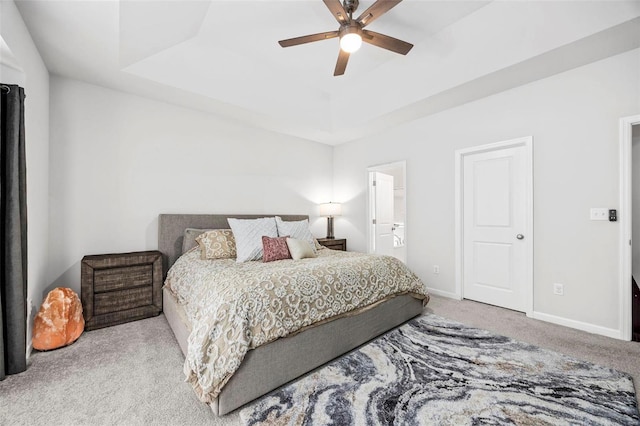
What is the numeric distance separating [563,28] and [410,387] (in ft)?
10.2

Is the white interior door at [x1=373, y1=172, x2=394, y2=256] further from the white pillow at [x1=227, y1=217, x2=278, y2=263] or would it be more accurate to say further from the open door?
the white pillow at [x1=227, y1=217, x2=278, y2=263]

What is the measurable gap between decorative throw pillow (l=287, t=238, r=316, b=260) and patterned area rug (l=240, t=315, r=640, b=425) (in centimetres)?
105

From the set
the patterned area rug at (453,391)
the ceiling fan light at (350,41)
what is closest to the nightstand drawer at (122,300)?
the patterned area rug at (453,391)

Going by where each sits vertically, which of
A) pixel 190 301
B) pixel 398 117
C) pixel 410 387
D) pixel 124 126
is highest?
pixel 398 117

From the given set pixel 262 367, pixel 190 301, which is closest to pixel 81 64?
pixel 190 301

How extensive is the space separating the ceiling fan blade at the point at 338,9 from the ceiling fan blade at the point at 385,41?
0.63ft

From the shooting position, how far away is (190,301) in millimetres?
2078

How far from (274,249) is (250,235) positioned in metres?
0.38

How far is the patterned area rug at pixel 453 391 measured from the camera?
1.50 metres

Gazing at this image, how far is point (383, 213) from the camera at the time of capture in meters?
5.02

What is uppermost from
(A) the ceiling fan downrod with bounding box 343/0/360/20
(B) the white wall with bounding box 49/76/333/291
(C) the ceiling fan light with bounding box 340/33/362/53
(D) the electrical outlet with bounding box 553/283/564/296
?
(A) the ceiling fan downrod with bounding box 343/0/360/20

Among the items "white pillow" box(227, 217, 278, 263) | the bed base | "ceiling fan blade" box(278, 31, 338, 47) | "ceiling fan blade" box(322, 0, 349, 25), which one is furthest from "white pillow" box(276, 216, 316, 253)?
"ceiling fan blade" box(322, 0, 349, 25)

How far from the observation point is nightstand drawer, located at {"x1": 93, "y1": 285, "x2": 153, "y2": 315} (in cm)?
271

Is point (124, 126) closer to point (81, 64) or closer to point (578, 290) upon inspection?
point (81, 64)
